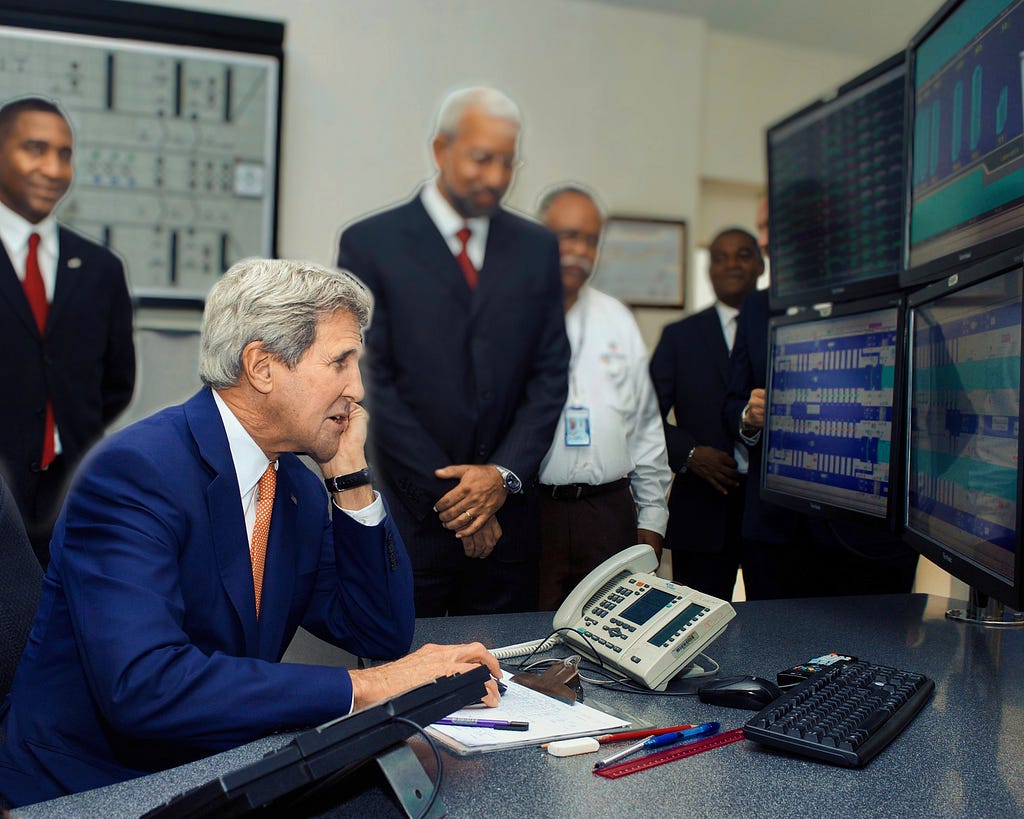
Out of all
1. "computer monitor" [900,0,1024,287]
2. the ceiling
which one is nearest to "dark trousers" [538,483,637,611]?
"computer monitor" [900,0,1024,287]

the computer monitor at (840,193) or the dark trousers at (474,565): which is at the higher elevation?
the computer monitor at (840,193)

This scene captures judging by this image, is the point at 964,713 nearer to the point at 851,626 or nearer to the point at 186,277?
the point at 851,626

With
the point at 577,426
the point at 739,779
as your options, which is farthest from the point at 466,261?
the point at 739,779

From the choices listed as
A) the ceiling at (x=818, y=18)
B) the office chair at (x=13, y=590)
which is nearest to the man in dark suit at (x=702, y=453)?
the office chair at (x=13, y=590)

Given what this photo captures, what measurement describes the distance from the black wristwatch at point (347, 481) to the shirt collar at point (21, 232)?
181 centimetres

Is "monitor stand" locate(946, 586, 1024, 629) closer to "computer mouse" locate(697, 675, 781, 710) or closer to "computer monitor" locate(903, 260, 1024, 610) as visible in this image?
"computer monitor" locate(903, 260, 1024, 610)

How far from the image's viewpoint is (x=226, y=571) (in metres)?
1.25

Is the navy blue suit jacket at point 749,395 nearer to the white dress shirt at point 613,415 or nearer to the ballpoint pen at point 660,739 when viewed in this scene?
the white dress shirt at point 613,415

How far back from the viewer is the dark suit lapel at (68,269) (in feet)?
9.02

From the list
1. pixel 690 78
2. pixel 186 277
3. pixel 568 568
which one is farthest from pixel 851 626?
pixel 690 78

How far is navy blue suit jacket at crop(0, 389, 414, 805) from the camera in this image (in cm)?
106

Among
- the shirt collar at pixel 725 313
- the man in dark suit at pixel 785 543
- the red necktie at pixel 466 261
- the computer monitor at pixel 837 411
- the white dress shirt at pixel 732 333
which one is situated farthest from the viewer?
the shirt collar at pixel 725 313

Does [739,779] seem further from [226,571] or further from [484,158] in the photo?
[484,158]

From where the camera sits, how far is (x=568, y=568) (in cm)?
246
